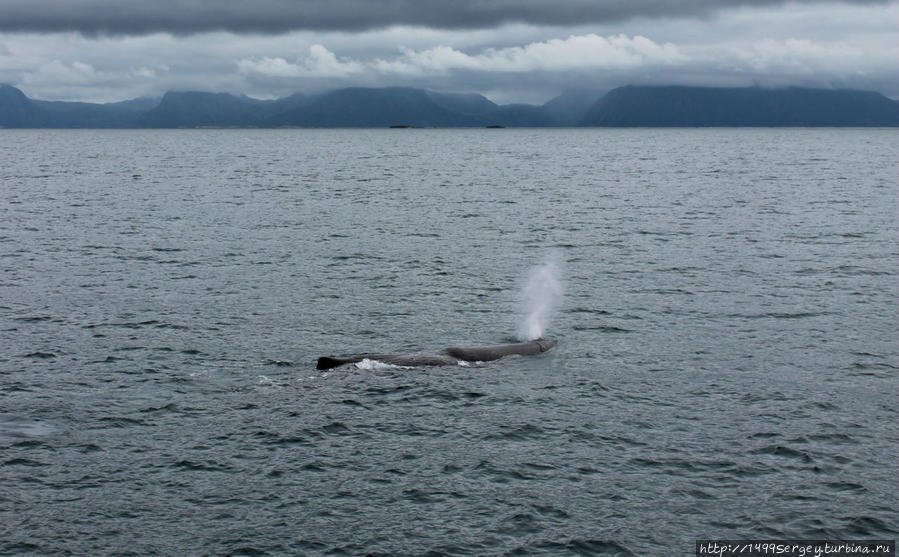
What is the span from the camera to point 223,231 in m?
74.7

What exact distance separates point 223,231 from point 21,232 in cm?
1740

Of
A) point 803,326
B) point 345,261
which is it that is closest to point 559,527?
point 803,326

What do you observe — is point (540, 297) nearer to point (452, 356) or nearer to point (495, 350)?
point (495, 350)

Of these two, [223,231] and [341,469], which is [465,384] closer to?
[341,469]

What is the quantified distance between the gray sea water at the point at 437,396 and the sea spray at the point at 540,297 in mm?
777

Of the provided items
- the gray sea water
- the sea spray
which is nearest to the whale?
the gray sea water

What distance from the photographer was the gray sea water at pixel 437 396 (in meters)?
21.8

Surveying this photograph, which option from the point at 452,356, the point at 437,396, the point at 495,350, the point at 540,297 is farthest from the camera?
the point at 540,297

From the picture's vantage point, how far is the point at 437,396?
103 ft

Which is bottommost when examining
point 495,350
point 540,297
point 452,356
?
point 452,356

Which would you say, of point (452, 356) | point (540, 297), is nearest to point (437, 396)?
point (452, 356)

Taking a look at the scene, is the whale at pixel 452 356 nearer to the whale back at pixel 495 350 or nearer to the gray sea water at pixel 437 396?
the whale back at pixel 495 350

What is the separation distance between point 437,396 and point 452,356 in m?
4.70

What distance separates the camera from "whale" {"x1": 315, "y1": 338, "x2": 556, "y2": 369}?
112ft
